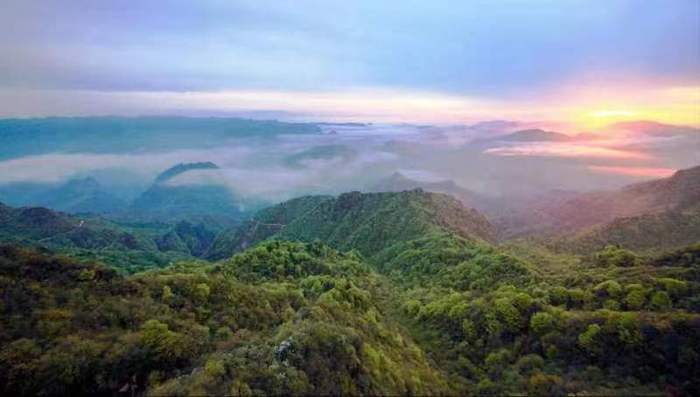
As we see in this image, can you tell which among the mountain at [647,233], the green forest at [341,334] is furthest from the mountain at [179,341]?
the mountain at [647,233]

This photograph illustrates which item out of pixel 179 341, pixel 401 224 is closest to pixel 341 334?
pixel 179 341

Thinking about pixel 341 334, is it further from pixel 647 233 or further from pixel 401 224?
pixel 647 233

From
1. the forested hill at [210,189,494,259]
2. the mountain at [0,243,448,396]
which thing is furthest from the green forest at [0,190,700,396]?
the forested hill at [210,189,494,259]

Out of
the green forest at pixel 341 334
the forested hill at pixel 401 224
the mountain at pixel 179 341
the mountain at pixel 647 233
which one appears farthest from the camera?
the forested hill at pixel 401 224

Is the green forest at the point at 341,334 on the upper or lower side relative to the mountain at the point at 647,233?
upper

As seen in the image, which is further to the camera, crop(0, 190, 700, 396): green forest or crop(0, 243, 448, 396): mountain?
crop(0, 190, 700, 396): green forest

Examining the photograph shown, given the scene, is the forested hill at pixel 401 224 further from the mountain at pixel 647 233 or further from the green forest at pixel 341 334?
the green forest at pixel 341 334

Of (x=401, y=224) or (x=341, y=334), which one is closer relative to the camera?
(x=341, y=334)

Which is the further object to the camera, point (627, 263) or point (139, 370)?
point (627, 263)

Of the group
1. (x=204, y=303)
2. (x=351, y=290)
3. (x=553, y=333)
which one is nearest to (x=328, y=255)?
(x=351, y=290)

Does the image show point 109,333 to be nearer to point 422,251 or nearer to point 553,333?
point 553,333

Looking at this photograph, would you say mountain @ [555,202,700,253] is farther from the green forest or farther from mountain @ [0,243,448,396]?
Answer: mountain @ [0,243,448,396]
